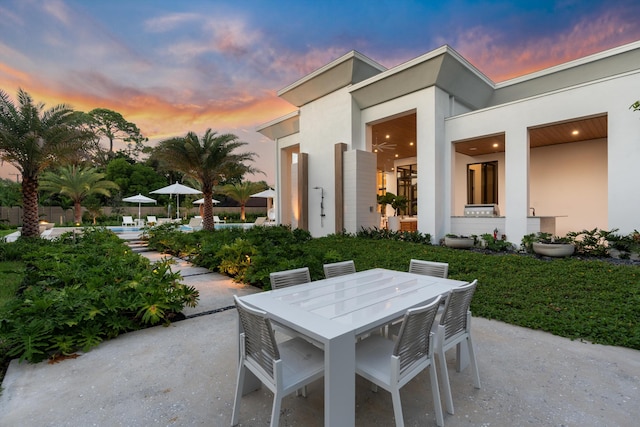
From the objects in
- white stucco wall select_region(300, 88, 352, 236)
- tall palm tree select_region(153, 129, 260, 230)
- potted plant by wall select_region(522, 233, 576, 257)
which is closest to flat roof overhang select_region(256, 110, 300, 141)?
white stucco wall select_region(300, 88, 352, 236)

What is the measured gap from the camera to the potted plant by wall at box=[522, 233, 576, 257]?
22.3 feet

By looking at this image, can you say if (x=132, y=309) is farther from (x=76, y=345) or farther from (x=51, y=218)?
(x=51, y=218)

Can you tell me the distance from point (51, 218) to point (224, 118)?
17.8 metres

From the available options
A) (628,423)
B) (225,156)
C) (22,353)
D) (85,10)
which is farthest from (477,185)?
(85,10)

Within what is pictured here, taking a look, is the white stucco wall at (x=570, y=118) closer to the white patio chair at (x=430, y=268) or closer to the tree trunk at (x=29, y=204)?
the white patio chair at (x=430, y=268)

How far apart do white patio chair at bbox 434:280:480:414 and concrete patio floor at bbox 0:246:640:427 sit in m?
0.17

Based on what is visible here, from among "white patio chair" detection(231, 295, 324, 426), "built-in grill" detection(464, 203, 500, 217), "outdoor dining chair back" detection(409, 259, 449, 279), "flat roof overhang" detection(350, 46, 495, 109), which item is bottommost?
"white patio chair" detection(231, 295, 324, 426)

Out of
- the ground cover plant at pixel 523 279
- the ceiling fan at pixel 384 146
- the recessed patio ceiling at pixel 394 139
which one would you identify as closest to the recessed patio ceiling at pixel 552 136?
the recessed patio ceiling at pixel 394 139

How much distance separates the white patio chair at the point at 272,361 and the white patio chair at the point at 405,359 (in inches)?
13.9

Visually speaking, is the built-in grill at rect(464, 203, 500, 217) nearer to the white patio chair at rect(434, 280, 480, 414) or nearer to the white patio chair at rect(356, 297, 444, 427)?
the white patio chair at rect(434, 280, 480, 414)

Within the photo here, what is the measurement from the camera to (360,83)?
10484 millimetres

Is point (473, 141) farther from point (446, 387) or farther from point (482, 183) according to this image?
point (446, 387)

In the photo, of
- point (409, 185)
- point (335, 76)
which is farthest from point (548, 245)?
point (409, 185)

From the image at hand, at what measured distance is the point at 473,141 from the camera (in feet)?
34.6
